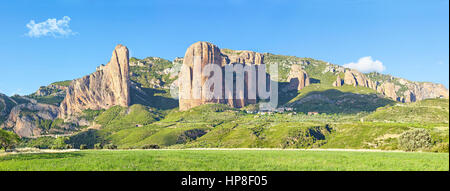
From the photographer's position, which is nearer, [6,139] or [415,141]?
[415,141]

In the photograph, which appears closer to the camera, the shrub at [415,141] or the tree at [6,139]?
the shrub at [415,141]

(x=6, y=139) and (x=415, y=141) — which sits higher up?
(x=6, y=139)

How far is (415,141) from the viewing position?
81.6 m

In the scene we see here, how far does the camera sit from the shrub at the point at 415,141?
78.1m

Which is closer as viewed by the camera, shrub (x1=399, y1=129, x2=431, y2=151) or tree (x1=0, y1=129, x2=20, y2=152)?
shrub (x1=399, y1=129, x2=431, y2=151)

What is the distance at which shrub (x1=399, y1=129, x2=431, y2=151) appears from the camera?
78062mm
